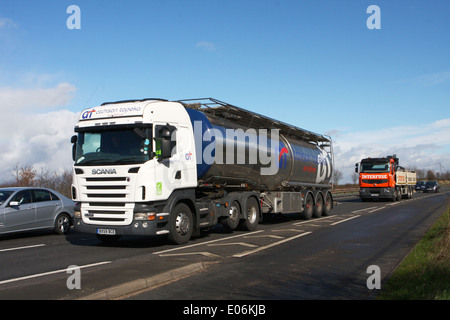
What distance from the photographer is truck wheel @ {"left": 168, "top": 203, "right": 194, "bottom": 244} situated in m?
10.7

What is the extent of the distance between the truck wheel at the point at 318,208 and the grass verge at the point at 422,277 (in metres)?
10.5

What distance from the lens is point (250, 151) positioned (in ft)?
47.5

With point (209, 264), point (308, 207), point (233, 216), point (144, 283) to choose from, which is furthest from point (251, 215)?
point (144, 283)

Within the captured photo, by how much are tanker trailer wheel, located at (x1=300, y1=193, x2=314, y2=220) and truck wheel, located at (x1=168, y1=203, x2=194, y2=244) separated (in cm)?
852

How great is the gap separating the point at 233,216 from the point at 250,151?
2.33m

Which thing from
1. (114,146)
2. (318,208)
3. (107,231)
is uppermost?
(114,146)

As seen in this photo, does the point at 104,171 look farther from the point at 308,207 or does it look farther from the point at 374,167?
the point at 374,167

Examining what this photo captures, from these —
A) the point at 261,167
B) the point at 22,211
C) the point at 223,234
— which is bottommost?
the point at 223,234

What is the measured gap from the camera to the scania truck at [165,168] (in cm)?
1003

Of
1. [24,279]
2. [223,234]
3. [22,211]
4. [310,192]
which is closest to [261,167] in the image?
[223,234]

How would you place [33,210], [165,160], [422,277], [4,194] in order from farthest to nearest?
[33,210] → [4,194] → [165,160] → [422,277]

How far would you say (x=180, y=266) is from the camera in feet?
26.3

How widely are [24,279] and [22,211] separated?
5.71 metres
